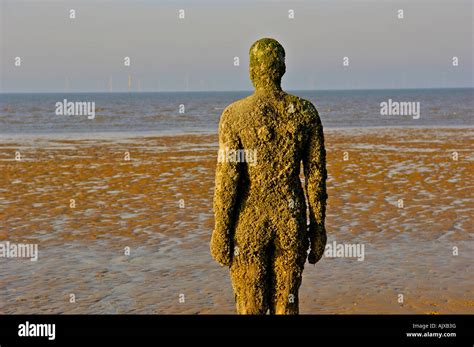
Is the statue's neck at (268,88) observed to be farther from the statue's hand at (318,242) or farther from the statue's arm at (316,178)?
the statue's hand at (318,242)

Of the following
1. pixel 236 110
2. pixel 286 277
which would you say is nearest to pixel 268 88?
pixel 236 110

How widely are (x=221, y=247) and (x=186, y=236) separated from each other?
6.81 meters

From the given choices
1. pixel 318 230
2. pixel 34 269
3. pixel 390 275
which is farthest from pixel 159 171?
pixel 318 230

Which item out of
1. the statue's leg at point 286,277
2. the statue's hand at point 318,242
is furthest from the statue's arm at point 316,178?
the statue's leg at point 286,277

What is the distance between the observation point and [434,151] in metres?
25.6

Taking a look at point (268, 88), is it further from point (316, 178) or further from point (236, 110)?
point (316, 178)

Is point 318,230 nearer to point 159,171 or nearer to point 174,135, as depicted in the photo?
point 159,171

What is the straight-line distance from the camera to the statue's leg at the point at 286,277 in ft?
18.1

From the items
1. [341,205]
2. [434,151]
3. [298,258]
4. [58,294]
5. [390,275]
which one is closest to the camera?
[298,258]

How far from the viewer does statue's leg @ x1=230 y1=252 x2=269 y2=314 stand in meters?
5.49

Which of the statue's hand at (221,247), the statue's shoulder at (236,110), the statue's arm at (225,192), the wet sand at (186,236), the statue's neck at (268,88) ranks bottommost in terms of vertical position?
the wet sand at (186,236)

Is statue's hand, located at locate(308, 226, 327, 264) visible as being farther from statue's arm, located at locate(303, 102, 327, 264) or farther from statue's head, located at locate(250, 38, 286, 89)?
statue's head, located at locate(250, 38, 286, 89)

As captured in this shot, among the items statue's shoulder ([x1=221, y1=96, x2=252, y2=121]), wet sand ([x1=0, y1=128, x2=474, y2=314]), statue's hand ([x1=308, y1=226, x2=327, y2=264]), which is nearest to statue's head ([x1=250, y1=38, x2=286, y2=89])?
statue's shoulder ([x1=221, y1=96, x2=252, y2=121])
